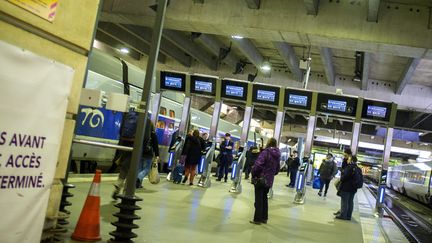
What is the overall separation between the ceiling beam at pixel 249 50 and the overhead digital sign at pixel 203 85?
248 cm

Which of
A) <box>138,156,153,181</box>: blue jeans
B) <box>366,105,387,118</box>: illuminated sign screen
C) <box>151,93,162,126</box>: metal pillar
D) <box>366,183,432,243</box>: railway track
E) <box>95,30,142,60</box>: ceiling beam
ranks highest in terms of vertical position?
<box>95,30,142,60</box>: ceiling beam

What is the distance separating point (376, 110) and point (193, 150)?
5530 millimetres

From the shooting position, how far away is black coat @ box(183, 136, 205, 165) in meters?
13.3

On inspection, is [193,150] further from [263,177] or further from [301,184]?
[263,177]

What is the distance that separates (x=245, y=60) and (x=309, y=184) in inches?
300

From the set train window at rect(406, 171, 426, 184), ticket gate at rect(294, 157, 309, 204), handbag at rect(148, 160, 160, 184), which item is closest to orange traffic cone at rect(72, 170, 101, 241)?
handbag at rect(148, 160, 160, 184)

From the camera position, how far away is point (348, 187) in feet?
36.7

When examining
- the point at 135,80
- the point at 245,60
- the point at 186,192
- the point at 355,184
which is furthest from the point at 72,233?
the point at 245,60

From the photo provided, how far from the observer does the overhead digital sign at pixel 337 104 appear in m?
13.5

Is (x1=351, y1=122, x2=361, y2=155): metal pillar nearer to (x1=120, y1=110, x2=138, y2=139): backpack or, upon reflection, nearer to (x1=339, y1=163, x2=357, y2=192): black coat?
(x1=339, y1=163, x2=357, y2=192): black coat

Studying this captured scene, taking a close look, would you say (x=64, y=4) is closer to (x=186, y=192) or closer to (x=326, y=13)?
(x=186, y=192)

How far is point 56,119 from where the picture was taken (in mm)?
3918

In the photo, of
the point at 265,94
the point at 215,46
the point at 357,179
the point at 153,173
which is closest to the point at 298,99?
the point at 265,94

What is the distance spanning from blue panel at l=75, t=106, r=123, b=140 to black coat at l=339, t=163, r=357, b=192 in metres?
6.25
